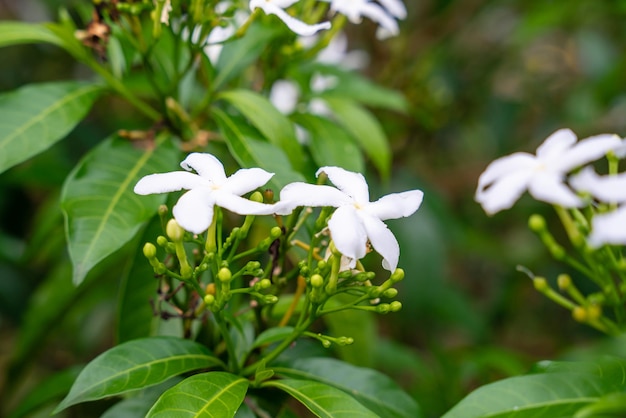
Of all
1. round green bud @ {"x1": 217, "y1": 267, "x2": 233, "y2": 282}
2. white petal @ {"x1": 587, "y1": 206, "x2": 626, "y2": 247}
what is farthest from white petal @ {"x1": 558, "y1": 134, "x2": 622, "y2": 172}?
round green bud @ {"x1": 217, "y1": 267, "x2": 233, "y2": 282}

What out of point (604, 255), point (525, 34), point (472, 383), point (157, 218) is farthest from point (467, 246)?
point (604, 255)

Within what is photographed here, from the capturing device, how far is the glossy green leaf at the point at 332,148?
4.89 ft

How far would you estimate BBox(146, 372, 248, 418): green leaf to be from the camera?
92 centimetres

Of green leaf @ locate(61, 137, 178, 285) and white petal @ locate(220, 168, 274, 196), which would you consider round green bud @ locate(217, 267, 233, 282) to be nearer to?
white petal @ locate(220, 168, 274, 196)

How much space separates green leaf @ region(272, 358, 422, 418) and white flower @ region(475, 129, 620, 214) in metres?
0.45

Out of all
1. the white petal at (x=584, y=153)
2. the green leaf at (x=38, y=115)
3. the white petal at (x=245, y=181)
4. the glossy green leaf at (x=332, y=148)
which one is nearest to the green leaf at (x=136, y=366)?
the white petal at (x=245, y=181)

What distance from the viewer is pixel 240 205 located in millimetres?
957

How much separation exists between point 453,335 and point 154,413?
320cm

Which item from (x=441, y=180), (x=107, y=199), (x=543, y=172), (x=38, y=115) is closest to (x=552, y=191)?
(x=543, y=172)

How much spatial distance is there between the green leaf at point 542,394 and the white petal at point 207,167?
444mm

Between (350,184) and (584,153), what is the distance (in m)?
0.32

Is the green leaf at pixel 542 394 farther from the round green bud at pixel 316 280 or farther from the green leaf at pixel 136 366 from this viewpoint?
the green leaf at pixel 136 366

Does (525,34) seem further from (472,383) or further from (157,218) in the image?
(157,218)

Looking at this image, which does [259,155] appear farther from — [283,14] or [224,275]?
[224,275]
